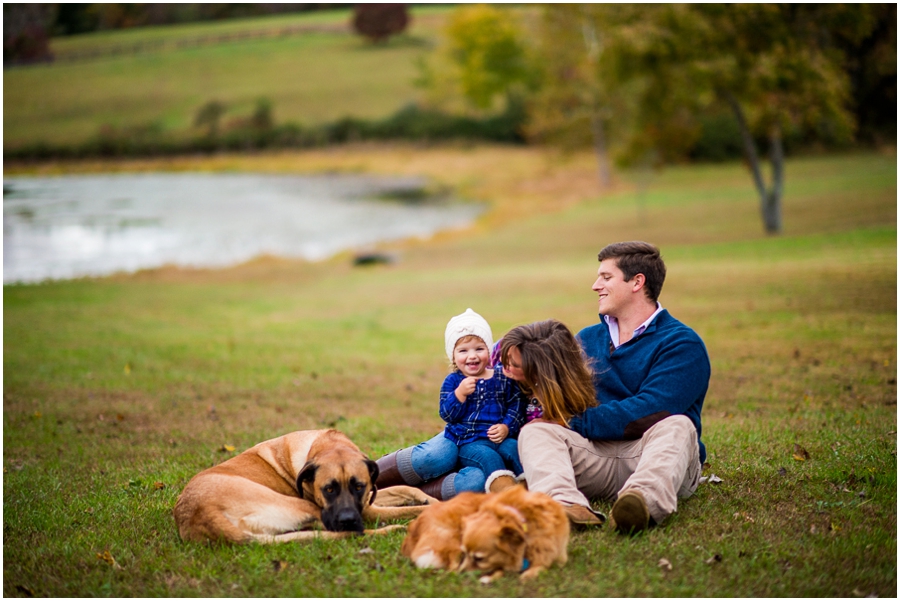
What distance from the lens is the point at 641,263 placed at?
5.23 metres

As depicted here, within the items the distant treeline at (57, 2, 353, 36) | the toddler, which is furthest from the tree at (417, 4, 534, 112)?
the toddler

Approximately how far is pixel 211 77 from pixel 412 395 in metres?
31.4

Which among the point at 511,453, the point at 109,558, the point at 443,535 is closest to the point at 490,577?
the point at 443,535

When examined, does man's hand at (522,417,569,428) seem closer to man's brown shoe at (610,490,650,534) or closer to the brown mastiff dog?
man's brown shoe at (610,490,650,534)

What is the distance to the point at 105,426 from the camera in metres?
8.80

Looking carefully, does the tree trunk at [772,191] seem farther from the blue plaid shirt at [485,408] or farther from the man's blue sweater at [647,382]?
the blue plaid shirt at [485,408]

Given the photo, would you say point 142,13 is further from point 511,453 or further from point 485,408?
point 511,453

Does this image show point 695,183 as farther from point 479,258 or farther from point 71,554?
point 71,554

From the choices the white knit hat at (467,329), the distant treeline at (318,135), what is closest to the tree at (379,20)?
the distant treeline at (318,135)

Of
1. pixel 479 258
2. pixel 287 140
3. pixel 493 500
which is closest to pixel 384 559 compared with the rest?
pixel 493 500

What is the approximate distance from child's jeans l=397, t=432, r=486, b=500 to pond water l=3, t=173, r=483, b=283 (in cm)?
1623

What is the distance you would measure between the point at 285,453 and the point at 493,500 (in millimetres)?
1832

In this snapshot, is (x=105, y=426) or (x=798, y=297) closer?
(x=105, y=426)

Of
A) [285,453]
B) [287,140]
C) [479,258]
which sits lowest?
[479,258]
